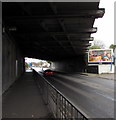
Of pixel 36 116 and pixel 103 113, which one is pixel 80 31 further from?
pixel 36 116

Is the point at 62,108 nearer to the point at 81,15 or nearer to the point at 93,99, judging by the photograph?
the point at 93,99

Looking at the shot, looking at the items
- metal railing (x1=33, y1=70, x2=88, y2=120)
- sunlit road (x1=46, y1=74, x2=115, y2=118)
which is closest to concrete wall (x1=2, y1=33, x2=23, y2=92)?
sunlit road (x1=46, y1=74, x2=115, y2=118)

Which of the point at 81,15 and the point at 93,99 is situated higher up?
the point at 81,15

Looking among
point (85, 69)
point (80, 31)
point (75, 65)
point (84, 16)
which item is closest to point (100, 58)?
point (85, 69)

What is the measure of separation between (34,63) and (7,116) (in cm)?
17961

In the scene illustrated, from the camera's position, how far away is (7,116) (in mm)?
6723

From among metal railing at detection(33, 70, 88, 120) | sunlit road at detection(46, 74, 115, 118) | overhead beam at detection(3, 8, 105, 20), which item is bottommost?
sunlit road at detection(46, 74, 115, 118)

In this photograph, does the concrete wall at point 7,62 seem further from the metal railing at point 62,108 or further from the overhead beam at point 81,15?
the metal railing at point 62,108

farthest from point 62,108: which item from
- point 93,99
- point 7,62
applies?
point 7,62

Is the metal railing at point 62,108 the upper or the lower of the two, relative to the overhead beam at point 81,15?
lower

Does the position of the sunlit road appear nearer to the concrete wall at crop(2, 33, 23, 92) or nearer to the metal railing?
the metal railing

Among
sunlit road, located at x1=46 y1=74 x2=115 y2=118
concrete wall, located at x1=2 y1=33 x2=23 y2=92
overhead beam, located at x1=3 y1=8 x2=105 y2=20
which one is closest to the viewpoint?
sunlit road, located at x1=46 y1=74 x2=115 y2=118

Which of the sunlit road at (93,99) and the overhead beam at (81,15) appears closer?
the sunlit road at (93,99)

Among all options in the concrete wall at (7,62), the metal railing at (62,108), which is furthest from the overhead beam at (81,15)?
the metal railing at (62,108)
